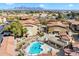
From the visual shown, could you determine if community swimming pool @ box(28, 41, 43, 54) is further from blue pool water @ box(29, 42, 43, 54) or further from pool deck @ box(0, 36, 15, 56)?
pool deck @ box(0, 36, 15, 56)

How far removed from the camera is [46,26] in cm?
101

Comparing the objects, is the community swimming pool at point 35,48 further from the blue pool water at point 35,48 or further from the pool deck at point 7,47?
the pool deck at point 7,47

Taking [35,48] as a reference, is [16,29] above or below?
above

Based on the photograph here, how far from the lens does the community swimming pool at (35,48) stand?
987 mm

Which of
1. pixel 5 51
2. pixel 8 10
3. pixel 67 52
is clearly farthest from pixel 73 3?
pixel 5 51

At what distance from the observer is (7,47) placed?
99cm

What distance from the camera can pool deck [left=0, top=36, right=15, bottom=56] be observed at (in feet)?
3.22

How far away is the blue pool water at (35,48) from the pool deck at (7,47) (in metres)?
0.11

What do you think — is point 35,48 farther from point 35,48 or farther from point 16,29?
point 16,29

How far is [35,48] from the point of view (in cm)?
99

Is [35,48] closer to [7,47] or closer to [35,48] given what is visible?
[35,48]

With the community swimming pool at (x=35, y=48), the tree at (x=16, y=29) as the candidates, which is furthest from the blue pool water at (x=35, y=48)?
the tree at (x=16, y=29)

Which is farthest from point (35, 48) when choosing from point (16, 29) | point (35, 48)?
point (16, 29)

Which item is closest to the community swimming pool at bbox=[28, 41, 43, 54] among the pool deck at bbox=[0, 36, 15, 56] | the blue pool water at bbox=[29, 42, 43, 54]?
the blue pool water at bbox=[29, 42, 43, 54]
